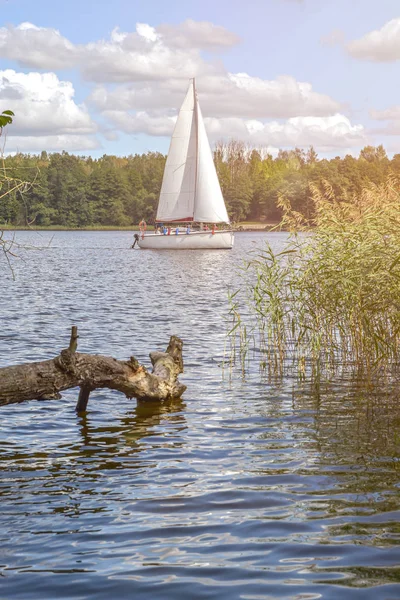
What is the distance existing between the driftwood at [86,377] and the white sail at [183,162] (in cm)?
5335

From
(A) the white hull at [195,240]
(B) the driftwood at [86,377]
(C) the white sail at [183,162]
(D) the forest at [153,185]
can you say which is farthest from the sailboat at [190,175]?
(B) the driftwood at [86,377]

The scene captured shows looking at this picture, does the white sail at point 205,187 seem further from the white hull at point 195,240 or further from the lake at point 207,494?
the lake at point 207,494

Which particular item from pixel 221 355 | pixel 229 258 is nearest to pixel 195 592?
pixel 221 355

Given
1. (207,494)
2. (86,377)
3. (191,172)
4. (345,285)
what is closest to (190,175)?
(191,172)

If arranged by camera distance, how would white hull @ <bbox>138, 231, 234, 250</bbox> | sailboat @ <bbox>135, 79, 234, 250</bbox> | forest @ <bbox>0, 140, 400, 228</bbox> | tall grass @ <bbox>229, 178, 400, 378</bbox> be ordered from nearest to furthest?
tall grass @ <bbox>229, 178, 400, 378</bbox>
sailboat @ <bbox>135, 79, 234, 250</bbox>
white hull @ <bbox>138, 231, 234, 250</bbox>
forest @ <bbox>0, 140, 400, 228</bbox>

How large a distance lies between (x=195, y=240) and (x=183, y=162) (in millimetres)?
7102

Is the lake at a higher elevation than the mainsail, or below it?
below

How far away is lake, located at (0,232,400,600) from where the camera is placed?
5.36m

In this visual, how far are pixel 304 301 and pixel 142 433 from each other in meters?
A: 4.18

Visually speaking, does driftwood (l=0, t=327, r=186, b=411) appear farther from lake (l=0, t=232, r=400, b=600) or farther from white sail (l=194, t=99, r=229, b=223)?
white sail (l=194, t=99, r=229, b=223)

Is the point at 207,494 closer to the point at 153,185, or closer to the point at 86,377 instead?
the point at 86,377

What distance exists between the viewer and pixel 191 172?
209ft

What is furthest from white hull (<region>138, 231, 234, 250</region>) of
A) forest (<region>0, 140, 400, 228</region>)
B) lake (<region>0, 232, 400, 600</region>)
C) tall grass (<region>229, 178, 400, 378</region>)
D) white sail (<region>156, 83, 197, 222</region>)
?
lake (<region>0, 232, 400, 600</region>)

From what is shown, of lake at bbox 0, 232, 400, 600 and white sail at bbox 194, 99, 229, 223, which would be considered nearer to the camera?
lake at bbox 0, 232, 400, 600
